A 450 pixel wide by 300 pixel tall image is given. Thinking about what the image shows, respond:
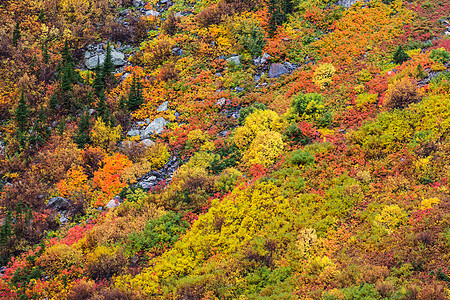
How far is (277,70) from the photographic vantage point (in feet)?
68.9

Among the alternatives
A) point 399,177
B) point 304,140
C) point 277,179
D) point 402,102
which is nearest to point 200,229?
point 277,179

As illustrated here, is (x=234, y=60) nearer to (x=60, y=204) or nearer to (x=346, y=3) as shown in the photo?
(x=346, y=3)

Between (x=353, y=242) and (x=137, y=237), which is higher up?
(x=353, y=242)

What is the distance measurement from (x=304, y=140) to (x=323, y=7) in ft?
45.4

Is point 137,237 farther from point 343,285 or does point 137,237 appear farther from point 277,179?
point 343,285

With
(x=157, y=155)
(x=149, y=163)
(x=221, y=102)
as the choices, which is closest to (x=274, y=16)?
(x=221, y=102)

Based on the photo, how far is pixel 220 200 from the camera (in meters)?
14.1

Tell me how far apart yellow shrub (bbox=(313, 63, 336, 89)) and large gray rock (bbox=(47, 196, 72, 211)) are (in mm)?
14969

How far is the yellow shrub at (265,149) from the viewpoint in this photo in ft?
50.3

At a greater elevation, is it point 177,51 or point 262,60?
point 262,60

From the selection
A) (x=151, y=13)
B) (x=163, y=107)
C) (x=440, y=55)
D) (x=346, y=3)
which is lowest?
(x=163, y=107)

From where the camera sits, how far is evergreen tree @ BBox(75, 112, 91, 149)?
1825 centimetres

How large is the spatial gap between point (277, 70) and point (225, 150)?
7637 millimetres

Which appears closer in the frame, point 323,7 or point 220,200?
point 220,200
